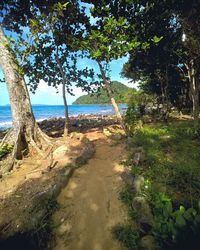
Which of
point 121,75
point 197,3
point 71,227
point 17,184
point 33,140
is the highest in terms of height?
point 197,3

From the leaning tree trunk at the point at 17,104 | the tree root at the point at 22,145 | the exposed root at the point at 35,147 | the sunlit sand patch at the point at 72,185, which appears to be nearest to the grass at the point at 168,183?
the sunlit sand patch at the point at 72,185

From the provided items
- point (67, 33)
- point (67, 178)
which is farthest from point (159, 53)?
point (67, 178)

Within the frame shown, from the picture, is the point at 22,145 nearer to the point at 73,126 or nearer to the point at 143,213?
the point at 143,213

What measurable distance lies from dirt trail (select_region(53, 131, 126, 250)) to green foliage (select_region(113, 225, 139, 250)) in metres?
0.12

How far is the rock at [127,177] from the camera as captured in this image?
5.78 m

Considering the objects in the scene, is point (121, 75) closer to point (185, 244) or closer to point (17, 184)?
point (17, 184)

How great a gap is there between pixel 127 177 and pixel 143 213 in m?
1.75

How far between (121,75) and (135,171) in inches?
676

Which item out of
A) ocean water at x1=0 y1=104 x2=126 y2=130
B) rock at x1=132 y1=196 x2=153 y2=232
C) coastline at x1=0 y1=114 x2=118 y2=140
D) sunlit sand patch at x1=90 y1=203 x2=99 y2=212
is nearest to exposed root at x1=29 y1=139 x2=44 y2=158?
sunlit sand patch at x1=90 y1=203 x2=99 y2=212

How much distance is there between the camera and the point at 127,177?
6023 mm

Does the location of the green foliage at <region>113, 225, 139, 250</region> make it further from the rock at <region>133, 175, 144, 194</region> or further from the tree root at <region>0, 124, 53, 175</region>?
the tree root at <region>0, 124, 53, 175</region>

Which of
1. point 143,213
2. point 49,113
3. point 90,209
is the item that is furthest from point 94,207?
point 49,113

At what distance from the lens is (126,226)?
4.35m

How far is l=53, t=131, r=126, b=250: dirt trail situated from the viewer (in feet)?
13.5
